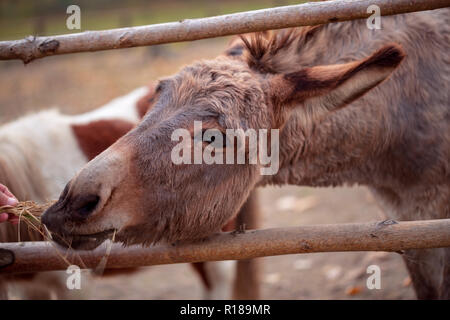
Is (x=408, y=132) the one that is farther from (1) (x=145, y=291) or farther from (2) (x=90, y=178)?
(1) (x=145, y=291)

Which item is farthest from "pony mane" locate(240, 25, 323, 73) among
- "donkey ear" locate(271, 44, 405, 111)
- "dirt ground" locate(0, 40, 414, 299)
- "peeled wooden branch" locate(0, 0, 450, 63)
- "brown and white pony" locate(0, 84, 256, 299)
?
"dirt ground" locate(0, 40, 414, 299)

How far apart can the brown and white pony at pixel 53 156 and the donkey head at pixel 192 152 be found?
4.42ft

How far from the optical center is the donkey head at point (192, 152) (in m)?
1.75

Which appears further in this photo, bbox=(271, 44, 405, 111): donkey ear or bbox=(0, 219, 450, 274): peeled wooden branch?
bbox=(271, 44, 405, 111): donkey ear

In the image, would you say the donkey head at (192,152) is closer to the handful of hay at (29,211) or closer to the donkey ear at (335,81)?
the donkey ear at (335,81)

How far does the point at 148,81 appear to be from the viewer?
10.4 meters

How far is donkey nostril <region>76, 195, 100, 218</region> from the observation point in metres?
1.70

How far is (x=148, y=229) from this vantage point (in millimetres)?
1945

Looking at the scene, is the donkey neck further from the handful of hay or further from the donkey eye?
the handful of hay

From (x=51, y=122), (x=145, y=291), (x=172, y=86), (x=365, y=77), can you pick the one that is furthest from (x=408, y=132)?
(x=145, y=291)

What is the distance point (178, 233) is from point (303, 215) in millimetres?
3940

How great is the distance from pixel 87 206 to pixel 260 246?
78cm

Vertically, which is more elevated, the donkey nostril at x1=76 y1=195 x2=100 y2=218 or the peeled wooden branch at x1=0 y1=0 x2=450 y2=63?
the peeled wooden branch at x1=0 y1=0 x2=450 y2=63

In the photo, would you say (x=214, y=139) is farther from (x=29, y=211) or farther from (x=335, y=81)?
(x=29, y=211)
